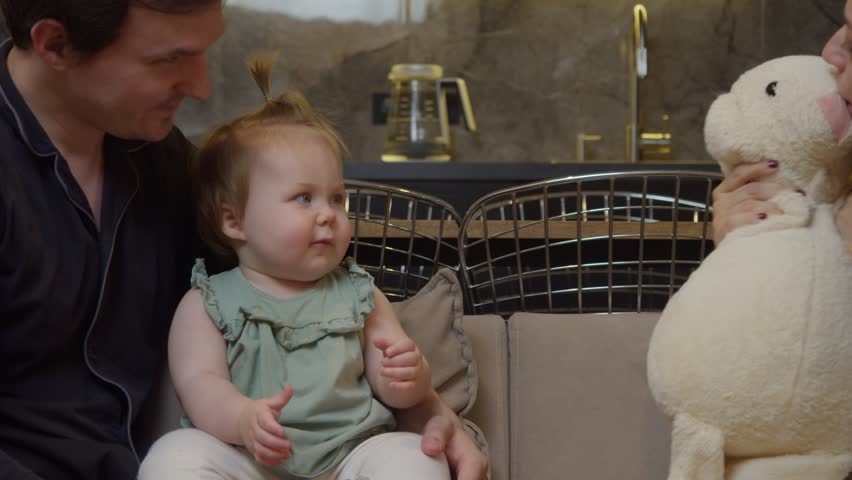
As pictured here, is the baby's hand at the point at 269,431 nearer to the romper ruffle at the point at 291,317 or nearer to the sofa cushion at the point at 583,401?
the romper ruffle at the point at 291,317

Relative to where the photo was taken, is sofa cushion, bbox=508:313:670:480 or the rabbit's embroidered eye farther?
sofa cushion, bbox=508:313:670:480

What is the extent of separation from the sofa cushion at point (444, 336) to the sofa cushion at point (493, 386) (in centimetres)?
6

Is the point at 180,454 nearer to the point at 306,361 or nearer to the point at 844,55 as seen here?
the point at 306,361

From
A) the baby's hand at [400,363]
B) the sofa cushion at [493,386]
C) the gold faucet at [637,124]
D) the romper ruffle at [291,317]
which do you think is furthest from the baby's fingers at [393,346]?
the gold faucet at [637,124]

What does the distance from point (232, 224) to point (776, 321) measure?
65cm

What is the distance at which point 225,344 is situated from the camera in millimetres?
1224

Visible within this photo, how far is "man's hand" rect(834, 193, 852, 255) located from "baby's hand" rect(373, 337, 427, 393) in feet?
1.53

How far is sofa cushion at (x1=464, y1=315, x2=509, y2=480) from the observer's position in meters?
1.44

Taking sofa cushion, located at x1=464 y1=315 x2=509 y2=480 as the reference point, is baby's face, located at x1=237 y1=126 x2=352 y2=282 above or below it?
above

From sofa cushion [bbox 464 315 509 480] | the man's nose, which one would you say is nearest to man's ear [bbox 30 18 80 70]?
the man's nose

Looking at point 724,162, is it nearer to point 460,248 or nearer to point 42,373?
point 460,248

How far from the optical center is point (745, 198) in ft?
3.72

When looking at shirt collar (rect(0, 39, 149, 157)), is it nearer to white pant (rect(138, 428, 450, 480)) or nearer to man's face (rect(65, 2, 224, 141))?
man's face (rect(65, 2, 224, 141))

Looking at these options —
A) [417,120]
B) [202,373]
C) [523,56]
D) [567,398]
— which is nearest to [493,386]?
[567,398]
